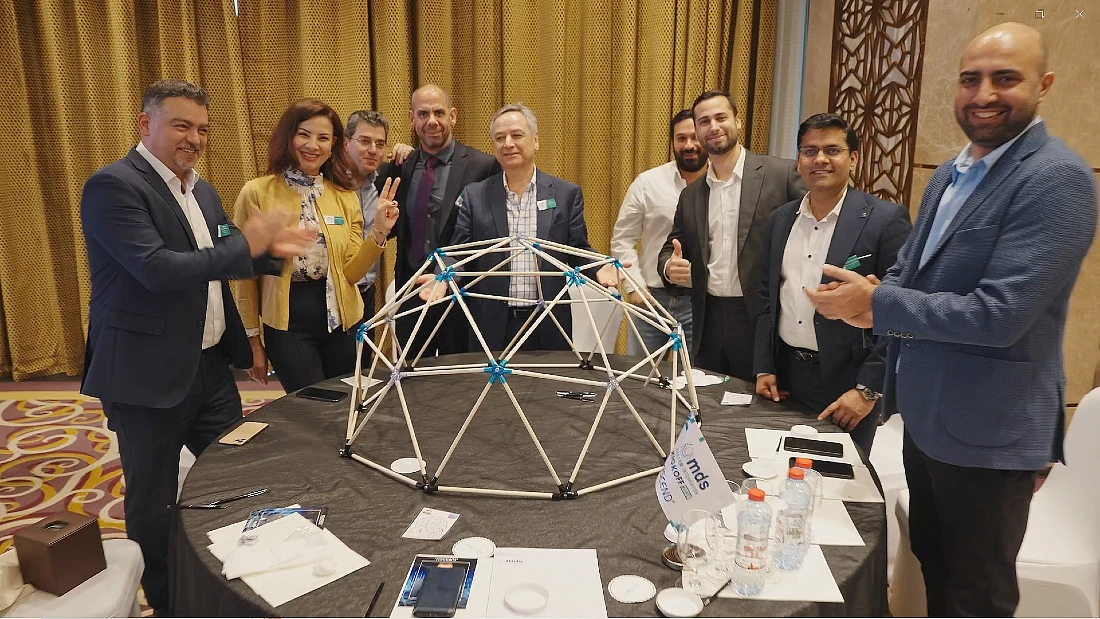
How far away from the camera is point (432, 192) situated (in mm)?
3785

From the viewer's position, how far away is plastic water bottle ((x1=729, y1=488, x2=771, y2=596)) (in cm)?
139

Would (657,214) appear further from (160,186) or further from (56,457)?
(56,457)

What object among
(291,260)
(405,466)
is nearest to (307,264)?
(291,260)

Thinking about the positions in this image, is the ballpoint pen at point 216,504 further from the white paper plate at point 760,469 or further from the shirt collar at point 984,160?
the shirt collar at point 984,160

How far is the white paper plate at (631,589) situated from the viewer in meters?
1.37

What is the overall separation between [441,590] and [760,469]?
0.93 m

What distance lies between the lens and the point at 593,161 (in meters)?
5.20

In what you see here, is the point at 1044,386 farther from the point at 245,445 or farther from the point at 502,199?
the point at 502,199

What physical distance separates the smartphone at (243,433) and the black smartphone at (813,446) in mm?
1581

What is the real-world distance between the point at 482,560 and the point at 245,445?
38.4 inches

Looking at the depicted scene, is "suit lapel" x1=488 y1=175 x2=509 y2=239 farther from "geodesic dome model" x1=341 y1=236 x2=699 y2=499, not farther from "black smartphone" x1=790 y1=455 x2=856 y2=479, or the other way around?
"black smartphone" x1=790 y1=455 x2=856 y2=479

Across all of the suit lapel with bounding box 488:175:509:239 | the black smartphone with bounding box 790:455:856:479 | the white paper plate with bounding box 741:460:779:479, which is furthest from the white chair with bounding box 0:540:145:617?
the suit lapel with bounding box 488:175:509:239

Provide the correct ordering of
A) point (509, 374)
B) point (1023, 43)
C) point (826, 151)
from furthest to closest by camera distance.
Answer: point (826, 151)
point (509, 374)
point (1023, 43)

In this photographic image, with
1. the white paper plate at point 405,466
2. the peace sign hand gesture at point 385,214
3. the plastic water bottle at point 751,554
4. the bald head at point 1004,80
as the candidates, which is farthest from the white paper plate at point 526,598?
the peace sign hand gesture at point 385,214
